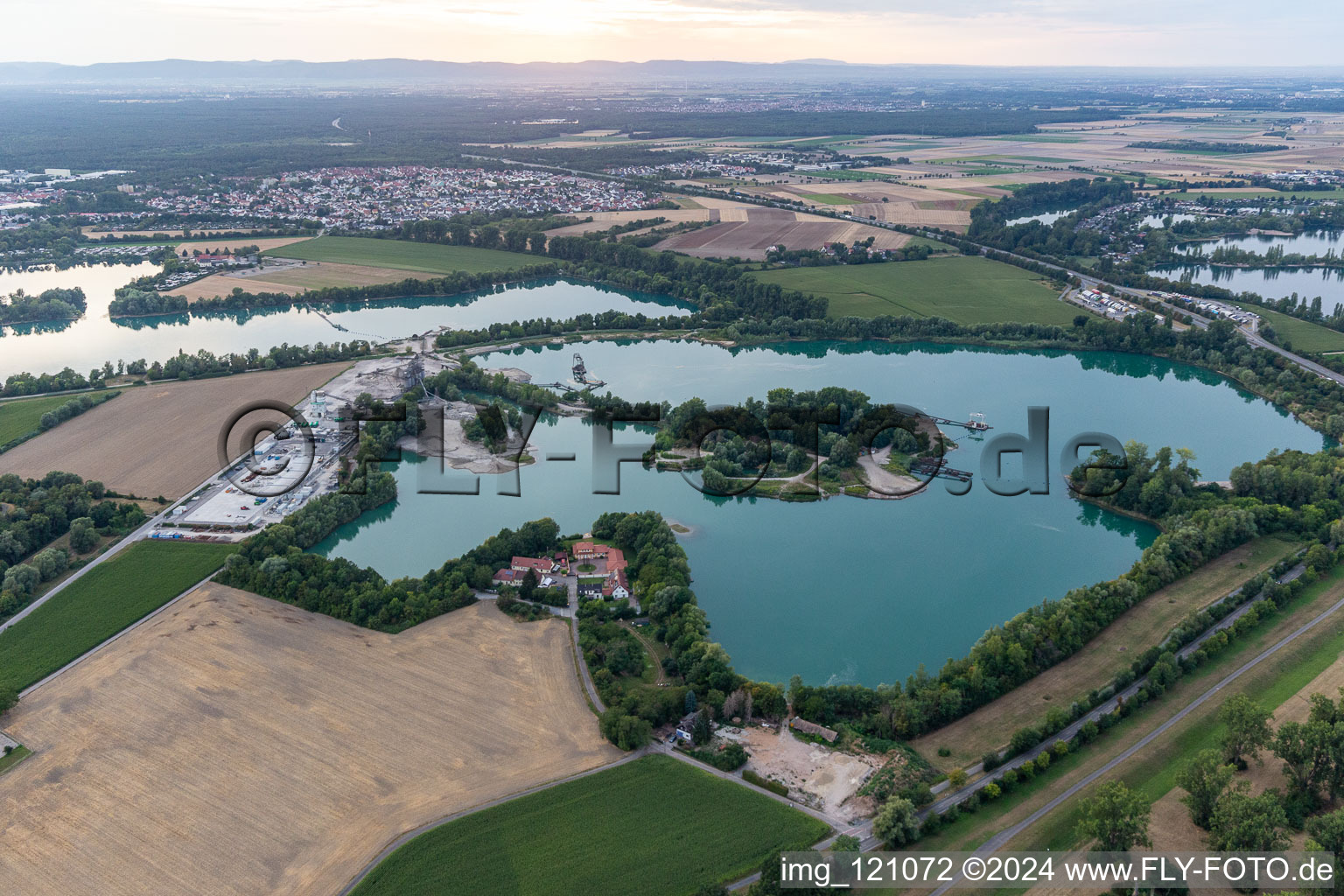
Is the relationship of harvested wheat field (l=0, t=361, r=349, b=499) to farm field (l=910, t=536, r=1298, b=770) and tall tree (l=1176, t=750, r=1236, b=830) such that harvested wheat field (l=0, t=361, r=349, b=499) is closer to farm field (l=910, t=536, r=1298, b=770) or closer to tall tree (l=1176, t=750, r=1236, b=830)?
farm field (l=910, t=536, r=1298, b=770)

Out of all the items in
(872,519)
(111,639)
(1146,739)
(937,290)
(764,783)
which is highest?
(937,290)

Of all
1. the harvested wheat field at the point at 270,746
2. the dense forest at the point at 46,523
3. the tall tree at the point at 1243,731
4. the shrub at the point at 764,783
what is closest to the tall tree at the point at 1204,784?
the tall tree at the point at 1243,731

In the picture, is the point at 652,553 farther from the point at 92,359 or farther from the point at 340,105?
the point at 340,105

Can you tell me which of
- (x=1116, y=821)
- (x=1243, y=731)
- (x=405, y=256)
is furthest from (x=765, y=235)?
(x=1116, y=821)

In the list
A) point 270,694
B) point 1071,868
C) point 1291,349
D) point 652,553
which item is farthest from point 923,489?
point 1291,349

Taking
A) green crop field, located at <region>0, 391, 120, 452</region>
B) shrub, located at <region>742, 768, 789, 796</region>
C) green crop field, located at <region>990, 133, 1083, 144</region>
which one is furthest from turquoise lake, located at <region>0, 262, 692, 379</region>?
green crop field, located at <region>990, 133, 1083, 144</region>

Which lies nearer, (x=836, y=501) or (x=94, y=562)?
(x=94, y=562)

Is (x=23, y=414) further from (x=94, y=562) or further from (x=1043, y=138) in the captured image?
(x=1043, y=138)
